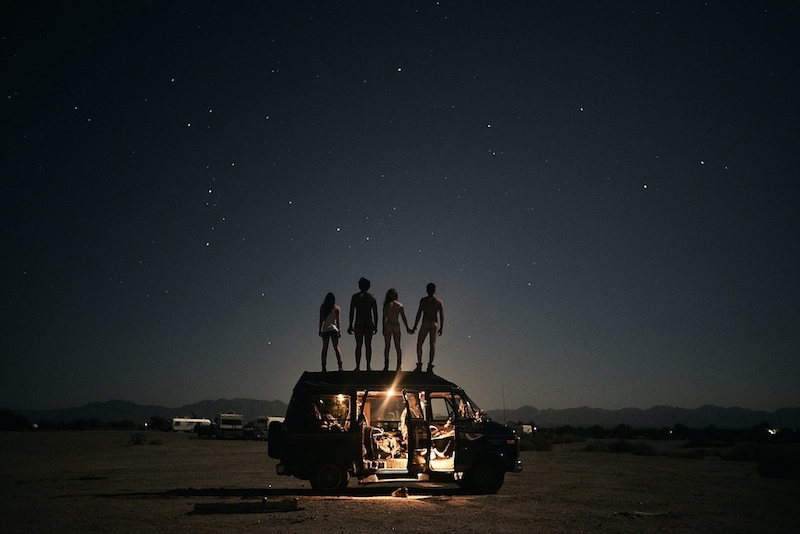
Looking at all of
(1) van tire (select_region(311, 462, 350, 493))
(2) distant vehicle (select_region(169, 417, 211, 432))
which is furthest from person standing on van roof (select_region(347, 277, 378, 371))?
(2) distant vehicle (select_region(169, 417, 211, 432))

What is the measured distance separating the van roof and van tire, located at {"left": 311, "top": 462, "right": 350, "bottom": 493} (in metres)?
1.57

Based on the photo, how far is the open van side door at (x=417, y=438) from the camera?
1340 cm

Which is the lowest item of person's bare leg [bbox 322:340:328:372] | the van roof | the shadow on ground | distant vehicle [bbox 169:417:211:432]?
distant vehicle [bbox 169:417:211:432]

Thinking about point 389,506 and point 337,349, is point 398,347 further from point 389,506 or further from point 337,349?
point 389,506

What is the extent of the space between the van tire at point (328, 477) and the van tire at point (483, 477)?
2.49 metres

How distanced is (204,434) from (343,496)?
53.5 metres

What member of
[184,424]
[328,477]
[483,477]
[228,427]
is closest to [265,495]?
[328,477]

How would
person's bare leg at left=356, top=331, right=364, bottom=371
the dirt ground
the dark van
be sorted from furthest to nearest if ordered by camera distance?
person's bare leg at left=356, top=331, right=364, bottom=371 → the dark van → the dirt ground

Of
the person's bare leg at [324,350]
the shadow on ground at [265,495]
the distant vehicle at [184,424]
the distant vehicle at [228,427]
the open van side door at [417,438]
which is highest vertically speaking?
the person's bare leg at [324,350]

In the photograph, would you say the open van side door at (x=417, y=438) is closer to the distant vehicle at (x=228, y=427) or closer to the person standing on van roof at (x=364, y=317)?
the person standing on van roof at (x=364, y=317)

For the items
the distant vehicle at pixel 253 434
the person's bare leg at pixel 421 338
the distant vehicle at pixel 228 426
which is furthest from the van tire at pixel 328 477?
the distant vehicle at pixel 228 426

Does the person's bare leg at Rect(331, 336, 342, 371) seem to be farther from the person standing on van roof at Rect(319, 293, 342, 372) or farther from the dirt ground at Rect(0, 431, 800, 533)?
the dirt ground at Rect(0, 431, 800, 533)

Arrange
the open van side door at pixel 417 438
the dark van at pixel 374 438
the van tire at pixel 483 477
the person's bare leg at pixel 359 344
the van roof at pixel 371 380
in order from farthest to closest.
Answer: the person's bare leg at pixel 359 344, the van tire at pixel 483 477, the van roof at pixel 371 380, the dark van at pixel 374 438, the open van side door at pixel 417 438

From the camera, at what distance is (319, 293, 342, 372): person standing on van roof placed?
50.8 ft
